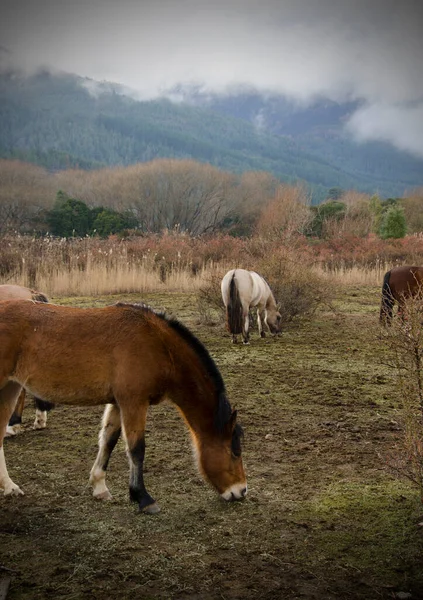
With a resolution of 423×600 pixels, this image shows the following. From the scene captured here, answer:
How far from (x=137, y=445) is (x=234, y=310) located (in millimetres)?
6267

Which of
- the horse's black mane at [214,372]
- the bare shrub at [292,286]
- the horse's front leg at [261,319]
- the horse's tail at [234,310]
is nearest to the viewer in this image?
the horse's black mane at [214,372]

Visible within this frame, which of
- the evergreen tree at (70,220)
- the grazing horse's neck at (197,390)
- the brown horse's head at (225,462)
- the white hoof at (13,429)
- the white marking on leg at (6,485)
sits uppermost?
the evergreen tree at (70,220)

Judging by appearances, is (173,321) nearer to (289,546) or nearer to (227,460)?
(227,460)

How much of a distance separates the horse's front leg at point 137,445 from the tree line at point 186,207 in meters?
24.9

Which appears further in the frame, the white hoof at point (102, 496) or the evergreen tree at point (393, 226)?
the evergreen tree at point (393, 226)

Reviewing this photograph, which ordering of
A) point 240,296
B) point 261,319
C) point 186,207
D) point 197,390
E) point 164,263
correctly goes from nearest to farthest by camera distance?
point 197,390, point 240,296, point 261,319, point 164,263, point 186,207

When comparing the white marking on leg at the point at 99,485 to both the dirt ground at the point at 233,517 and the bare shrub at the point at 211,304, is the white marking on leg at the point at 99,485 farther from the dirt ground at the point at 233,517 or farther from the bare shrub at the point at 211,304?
the bare shrub at the point at 211,304

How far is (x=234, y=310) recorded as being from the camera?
10.1m

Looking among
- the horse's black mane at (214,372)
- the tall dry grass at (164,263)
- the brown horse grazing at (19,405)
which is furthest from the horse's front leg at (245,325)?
the horse's black mane at (214,372)

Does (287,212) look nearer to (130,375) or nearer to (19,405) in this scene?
(19,405)

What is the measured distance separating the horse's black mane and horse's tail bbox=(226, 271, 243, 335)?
5827 mm

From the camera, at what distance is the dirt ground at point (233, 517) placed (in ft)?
10.5

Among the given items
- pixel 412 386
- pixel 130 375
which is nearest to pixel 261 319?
pixel 412 386

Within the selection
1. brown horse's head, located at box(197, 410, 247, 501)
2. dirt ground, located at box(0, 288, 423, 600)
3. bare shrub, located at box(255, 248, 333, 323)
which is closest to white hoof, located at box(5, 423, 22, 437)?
dirt ground, located at box(0, 288, 423, 600)
